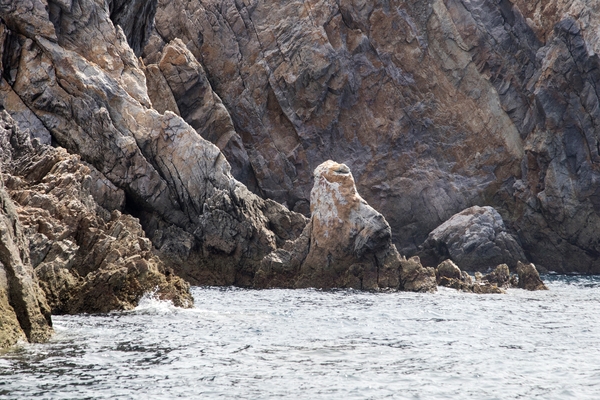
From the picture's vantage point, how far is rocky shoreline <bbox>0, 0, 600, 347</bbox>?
107 feet

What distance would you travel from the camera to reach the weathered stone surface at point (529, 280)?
43.3m

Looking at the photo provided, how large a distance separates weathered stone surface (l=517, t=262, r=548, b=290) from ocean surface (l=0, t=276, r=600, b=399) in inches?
560

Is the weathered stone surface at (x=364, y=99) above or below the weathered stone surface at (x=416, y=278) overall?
above

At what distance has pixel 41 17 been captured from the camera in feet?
132

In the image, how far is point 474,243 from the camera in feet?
187

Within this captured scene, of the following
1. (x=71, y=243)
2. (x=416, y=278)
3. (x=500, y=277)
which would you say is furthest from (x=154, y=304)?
(x=500, y=277)

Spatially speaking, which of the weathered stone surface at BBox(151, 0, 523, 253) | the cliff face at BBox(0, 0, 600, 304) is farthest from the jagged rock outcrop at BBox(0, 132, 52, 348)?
the weathered stone surface at BBox(151, 0, 523, 253)

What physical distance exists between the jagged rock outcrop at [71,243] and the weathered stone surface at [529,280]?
24480 mm

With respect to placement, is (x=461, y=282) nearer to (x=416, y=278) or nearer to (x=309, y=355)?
(x=416, y=278)

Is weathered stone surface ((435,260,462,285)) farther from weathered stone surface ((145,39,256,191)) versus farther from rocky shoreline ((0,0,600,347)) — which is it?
weathered stone surface ((145,39,256,191))

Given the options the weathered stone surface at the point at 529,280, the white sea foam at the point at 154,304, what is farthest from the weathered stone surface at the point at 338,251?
the white sea foam at the point at 154,304

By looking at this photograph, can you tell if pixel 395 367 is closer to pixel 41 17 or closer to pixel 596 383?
pixel 596 383

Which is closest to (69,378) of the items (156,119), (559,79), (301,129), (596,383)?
(596,383)

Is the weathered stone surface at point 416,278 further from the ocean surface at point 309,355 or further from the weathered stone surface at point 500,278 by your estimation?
the ocean surface at point 309,355
